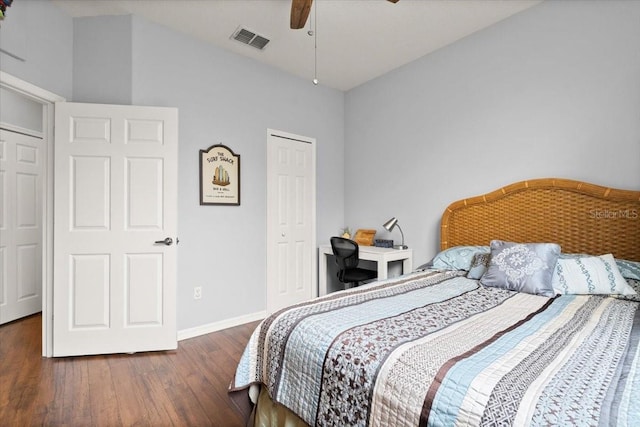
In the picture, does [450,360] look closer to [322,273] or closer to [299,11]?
[299,11]

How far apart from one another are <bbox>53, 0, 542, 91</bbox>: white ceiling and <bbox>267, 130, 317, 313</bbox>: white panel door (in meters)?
0.93

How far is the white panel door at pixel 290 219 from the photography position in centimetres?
348

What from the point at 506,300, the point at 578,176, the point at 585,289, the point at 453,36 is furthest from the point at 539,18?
the point at 506,300

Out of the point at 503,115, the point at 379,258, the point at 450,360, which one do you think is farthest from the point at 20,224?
the point at 503,115

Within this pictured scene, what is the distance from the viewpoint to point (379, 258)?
3154mm

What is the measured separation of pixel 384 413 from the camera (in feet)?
3.27

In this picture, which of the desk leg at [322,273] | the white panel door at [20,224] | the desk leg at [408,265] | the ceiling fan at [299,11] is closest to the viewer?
the ceiling fan at [299,11]

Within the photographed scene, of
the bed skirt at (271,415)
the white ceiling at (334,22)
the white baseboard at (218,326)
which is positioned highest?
the white ceiling at (334,22)

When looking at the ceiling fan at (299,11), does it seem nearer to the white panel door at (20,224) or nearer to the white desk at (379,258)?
the white desk at (379,258)

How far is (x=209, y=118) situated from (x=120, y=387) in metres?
2.24

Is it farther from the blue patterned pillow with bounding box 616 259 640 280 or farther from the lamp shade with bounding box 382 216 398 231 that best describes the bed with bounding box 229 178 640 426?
the lamp shade with bounding box 382 216 398 231

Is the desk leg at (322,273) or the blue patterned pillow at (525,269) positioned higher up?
the blue patterned pillow at (525,269)

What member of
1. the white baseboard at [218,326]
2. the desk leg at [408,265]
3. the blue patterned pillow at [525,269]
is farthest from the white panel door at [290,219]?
the blue patterned pillow at [525,269]

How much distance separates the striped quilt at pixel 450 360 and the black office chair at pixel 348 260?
4.73 ft
